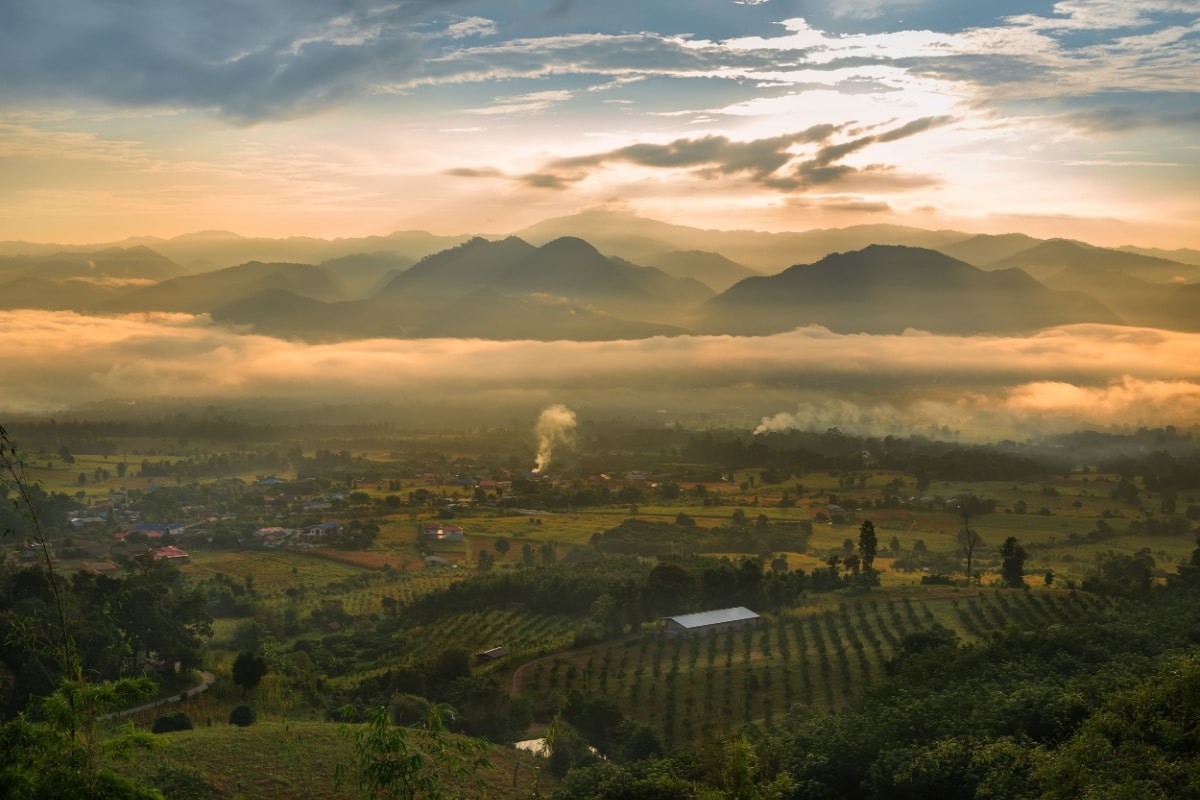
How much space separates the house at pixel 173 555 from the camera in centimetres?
4684

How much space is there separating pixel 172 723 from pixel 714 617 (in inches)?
697

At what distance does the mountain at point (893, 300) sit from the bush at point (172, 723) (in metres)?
144

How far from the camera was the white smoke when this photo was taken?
7845 cm

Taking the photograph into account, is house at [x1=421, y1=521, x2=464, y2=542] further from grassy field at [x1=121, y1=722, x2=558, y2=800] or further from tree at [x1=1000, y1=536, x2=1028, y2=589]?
grassy field at [x1=121, y1=722, x2=558, y2=800]

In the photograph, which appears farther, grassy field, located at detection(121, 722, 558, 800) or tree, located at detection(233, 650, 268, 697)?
tree, located at detection(233, 650, 268, 697)

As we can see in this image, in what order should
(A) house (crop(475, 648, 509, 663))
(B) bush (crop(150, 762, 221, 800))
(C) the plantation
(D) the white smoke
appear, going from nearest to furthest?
(B) bush (crop(150, 762, 221, 800)) → (C) the plantation → (A) house (crop(475, 648, 509, 663)) → (D) the white smoke

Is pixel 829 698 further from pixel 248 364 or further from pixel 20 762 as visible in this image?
pixel 248 364

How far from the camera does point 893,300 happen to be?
17150 cm

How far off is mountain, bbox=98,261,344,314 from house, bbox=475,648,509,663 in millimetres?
138964

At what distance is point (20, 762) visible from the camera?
10438mm

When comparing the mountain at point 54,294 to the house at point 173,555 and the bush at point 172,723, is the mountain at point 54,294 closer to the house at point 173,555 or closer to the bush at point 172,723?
the house at point 173,555

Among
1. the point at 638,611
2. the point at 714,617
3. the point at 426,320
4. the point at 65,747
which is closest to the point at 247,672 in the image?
the point at 638,611

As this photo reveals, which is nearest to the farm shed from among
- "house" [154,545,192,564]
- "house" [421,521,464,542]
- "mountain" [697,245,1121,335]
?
"house" [421,521,464,542]

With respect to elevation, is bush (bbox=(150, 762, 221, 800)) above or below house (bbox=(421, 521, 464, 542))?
above
